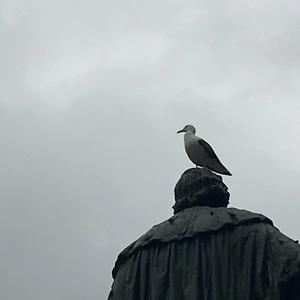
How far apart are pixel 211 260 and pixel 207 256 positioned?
0.21 feet

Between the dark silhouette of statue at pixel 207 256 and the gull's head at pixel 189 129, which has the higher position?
the gull's head at pixel 189 129

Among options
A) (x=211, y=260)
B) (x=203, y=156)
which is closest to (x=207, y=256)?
(x=211, y=260)

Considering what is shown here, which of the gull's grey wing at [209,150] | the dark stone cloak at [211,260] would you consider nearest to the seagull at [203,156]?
the gull's grey wing at [209,150]

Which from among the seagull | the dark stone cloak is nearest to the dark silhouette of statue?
the dark stone cloak

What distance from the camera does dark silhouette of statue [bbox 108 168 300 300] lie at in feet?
33.5

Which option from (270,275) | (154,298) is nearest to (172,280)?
(154,298)

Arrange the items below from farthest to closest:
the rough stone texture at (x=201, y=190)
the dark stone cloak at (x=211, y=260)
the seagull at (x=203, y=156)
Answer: the seagull at (x=203, y=156), the rough stone texture at (x=201, y=190), the dark stone cloak at (x=211, y=260)

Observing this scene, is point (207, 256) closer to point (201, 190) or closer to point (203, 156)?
point (201, 190)

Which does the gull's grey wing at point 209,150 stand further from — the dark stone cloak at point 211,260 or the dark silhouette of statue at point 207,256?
the dark stone cloak at point 211,260

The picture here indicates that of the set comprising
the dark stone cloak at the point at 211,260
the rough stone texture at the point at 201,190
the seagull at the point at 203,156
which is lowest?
the dark stone cloak at the point at 211,260

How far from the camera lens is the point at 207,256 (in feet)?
34.8

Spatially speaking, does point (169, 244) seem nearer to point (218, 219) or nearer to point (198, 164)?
point (218, 219)

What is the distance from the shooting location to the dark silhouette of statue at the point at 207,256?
10.2 metres

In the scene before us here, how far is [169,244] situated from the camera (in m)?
10.9
